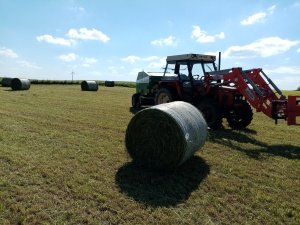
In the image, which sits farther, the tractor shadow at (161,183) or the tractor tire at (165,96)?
the tractor tire at (165,96)

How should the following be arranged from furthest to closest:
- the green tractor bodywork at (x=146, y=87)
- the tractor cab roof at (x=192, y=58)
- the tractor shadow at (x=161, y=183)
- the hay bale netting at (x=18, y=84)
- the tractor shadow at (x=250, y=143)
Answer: the hay bale netting at (x=18, y=84), the green tractor bodywork at (x=146, y=87), the tractor cab roof at (x=192, y=58), the tractor shadow at (x=250, y=143), the tractor shadow at (x=161, y=183)

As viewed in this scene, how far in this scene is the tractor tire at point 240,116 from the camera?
37.2 ft

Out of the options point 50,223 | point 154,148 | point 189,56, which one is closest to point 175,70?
point 189,56

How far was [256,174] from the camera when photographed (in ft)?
20.9

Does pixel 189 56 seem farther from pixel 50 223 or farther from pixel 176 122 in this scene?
pixel 50 223

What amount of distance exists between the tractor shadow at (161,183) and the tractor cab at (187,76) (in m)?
5.52

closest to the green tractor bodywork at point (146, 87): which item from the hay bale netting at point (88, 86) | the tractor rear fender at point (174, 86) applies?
the tractor rear fender at point (174, 86)

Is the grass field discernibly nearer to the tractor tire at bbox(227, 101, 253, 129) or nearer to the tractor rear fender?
the tractor tire at bbox(227, 101, 253, 129)

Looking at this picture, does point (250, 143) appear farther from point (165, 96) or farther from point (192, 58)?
point (165, 96)

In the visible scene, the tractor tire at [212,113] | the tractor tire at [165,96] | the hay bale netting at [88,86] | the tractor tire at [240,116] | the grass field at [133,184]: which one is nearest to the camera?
the grass field at [133,184]

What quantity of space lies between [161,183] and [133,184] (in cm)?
45

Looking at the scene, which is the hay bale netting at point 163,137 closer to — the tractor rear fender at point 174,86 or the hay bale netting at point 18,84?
the tractor rear fender at point 174,86

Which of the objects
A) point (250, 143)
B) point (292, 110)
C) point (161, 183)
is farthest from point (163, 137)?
point (292, 110)

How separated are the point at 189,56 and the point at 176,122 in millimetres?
6372
